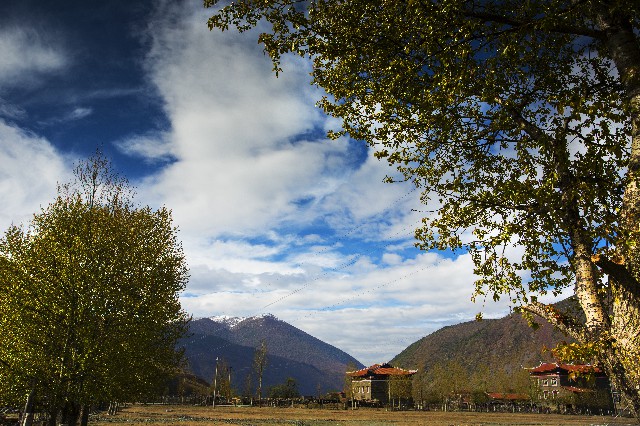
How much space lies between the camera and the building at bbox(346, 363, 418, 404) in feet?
338

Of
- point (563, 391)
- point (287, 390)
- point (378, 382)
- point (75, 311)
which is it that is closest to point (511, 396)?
point (563, 391)

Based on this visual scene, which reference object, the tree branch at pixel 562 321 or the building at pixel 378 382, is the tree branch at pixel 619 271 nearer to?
the tree branch at pixel 562 321

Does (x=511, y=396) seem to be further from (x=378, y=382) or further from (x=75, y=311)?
(x=75, y=311)

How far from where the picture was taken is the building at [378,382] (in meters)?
103

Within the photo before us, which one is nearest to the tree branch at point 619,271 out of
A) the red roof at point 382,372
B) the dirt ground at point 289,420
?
the dirt ground at point 289,420

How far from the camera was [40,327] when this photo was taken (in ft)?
57.9

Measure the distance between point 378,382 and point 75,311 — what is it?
106955 mm

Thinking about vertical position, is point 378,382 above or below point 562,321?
below

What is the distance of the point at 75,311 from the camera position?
18.0 metres

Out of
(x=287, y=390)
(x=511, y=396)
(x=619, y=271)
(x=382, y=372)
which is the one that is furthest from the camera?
(x=287, y=390)

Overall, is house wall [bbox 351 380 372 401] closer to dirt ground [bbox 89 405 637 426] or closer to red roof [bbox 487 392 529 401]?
red roof [bbox 487 392 529 401]

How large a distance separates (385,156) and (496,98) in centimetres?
280

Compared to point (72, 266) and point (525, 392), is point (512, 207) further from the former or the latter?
point (525, 392)

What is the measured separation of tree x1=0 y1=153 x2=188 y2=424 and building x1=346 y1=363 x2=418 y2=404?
9130 centimetres
